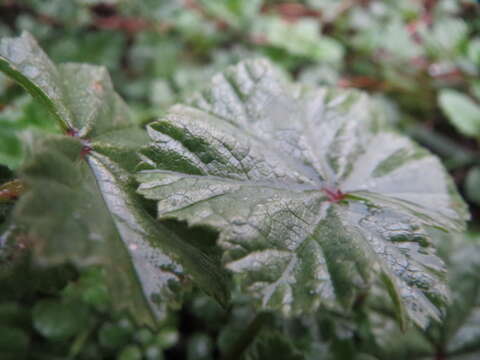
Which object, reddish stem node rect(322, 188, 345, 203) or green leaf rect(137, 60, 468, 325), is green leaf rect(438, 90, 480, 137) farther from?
reddish stem node rect(322, 188, 345, 203)

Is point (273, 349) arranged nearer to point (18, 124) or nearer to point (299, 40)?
point (18, 124)

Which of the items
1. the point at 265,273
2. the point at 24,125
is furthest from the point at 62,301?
the point at 265,273

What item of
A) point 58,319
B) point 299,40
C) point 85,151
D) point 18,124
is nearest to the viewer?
point 85,151

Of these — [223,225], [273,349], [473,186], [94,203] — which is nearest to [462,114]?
[473,186]

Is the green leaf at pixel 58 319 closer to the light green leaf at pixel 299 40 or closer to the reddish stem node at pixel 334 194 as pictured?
the reddish stem node at pixel 334 194

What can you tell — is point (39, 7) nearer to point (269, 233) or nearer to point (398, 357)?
point (269, 233)

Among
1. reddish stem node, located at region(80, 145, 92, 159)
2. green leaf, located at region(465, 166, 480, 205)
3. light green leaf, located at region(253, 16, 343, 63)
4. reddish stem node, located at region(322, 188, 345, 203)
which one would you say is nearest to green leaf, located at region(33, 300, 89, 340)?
reddish stem node, located at region(80, 145, 92, 159)
